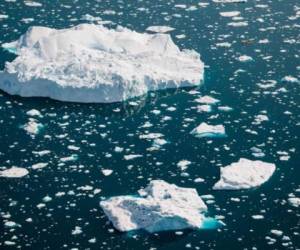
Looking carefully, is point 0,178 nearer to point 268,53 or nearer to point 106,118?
point 106,118

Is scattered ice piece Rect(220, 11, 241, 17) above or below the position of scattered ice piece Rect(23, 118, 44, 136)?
above

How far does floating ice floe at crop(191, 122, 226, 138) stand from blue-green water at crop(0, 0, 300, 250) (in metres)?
0.05

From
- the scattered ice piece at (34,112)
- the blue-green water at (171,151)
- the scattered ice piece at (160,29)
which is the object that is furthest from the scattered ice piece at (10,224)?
the scattered ice piece at (160,29)

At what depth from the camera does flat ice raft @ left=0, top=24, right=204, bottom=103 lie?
19.0 feet

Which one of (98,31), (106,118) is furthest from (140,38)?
(106,118)

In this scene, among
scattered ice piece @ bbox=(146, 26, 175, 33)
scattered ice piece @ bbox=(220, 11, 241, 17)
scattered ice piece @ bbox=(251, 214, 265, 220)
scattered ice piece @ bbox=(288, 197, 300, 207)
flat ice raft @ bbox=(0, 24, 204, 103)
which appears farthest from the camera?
scattered ice piece @ bbox=(220, 11, 241, 17)

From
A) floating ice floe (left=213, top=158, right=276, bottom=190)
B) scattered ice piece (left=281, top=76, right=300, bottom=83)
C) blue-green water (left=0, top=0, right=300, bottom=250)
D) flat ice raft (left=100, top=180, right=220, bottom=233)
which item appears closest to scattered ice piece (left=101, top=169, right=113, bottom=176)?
blue-green water (left=0, top=0, right=300, bottom=250)

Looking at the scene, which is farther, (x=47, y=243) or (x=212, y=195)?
(x=212, y=195)

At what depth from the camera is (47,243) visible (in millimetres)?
3871

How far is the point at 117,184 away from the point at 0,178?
830mm

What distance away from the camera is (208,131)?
525 centimetres

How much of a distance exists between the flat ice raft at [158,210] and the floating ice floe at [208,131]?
36.7 inches

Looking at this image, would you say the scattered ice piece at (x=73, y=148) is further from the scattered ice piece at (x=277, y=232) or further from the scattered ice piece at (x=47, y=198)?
the scattered ice piece at (x=277, y=232)

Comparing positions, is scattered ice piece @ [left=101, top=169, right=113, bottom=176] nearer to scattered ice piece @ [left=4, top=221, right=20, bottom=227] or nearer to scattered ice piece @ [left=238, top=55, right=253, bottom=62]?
scattered ice piece @ [left=4, top=221, right=20, bottom=227]
